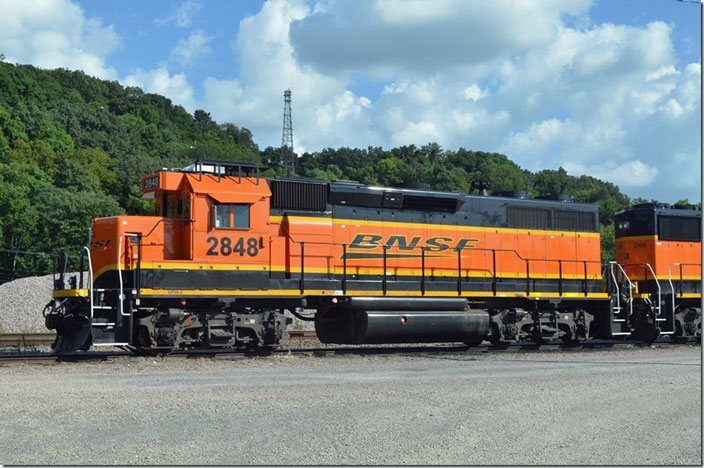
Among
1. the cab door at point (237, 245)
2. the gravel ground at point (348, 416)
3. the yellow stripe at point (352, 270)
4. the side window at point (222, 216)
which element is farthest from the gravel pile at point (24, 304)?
the gravel ground at point (348, 416)

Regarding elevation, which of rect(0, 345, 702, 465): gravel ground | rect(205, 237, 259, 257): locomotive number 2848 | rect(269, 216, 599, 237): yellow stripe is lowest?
rect(0, 345, 702, 465): gravel ground

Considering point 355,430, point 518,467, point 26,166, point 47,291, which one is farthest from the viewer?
point 26,166

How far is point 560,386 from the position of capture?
973cm

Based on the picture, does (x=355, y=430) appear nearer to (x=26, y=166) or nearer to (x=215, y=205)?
(x=215, y=205)

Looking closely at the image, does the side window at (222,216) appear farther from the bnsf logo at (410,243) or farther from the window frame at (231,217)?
the bnsf logo at (410,243)

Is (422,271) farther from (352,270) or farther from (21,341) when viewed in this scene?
(21,341)

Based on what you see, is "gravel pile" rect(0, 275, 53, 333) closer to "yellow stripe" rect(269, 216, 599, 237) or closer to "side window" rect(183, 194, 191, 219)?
"side window" rect(183, 194, 191, 219)

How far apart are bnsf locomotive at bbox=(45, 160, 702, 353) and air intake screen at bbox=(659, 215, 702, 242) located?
36mm

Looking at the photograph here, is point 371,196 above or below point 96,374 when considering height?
above

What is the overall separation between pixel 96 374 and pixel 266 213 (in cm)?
461

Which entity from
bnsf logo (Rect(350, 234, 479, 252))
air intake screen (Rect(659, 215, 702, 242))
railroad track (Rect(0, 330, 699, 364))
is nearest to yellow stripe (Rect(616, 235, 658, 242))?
air intake screen (Rect(659, 215, 702, 242))

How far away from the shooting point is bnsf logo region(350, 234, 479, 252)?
15453mm

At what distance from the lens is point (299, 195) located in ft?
48.9

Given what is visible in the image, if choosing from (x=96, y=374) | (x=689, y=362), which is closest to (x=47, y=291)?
(x=96, y=374)
